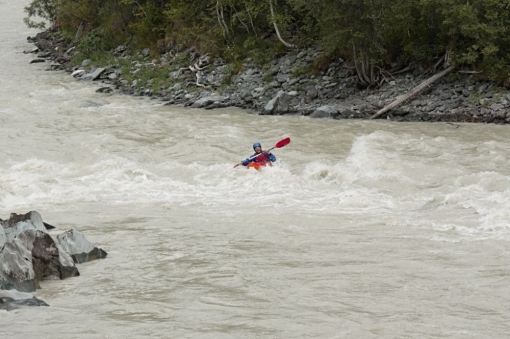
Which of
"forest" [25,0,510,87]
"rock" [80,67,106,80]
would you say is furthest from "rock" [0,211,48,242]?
"rock" [80,67,106,80]

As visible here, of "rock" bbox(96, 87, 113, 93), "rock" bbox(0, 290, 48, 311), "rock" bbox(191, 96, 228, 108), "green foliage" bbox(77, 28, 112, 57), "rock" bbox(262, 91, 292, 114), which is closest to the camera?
"rock" bbox(0, 290, 48, 311)

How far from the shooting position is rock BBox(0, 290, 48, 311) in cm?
761

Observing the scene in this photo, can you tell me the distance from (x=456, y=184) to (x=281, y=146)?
4095 mm

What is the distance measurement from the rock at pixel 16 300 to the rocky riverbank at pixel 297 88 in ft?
44.7

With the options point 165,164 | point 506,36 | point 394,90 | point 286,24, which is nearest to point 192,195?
point 165,164

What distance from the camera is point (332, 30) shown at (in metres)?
21.6

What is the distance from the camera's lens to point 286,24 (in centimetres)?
2578

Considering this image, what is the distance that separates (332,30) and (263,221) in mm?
11046

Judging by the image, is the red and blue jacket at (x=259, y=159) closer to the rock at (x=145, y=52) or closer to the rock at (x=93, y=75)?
the rock at (x=93, y=75)

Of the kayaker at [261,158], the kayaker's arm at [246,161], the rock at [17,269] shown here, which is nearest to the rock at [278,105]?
the kayaker at [261,158]

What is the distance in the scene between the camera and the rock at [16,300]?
25.0 feet

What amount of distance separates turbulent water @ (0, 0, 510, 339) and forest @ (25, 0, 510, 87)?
9.44 feet

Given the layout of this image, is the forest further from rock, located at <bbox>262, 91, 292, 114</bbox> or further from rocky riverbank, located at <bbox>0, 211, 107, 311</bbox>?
rocky riverbank, located at <bbox>0, 211, 107, 311</bbox>

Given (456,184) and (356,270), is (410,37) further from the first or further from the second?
(356,270)
